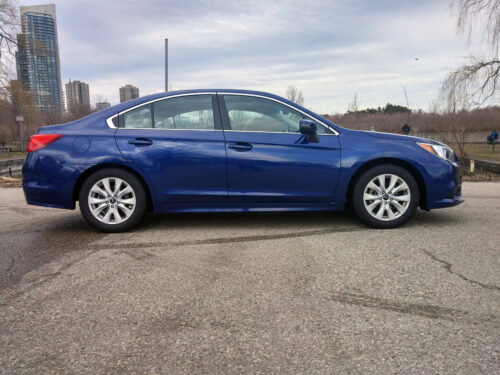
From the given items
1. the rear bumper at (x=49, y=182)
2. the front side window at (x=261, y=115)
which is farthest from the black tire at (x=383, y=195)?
the rear bumper at (x=49, y=182)

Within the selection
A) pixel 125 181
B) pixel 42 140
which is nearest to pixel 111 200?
pixel 125 181

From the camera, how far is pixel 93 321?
88.6 inches

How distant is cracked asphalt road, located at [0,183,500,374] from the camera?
186 cm

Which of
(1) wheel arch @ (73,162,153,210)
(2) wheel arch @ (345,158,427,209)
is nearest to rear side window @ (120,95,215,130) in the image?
(1) wheel arch @ (73,162,153,210)

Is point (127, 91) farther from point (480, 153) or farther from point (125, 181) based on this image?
point (125, 181)

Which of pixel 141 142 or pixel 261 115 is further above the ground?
A: pixel 261 115

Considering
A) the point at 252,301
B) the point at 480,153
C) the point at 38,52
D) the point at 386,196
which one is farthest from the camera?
the point at 38,52

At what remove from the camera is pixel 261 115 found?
4.42 metres

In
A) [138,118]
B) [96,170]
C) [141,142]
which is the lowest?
[96,170]

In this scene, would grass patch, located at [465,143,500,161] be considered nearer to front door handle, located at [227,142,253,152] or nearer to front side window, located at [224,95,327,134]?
front side window, located at [224,95,327,134]

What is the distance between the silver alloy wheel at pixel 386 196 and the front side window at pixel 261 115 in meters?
0.80

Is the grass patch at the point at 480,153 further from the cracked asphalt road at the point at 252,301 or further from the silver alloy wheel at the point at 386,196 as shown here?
the cracked asphalt road at the point at 252,301

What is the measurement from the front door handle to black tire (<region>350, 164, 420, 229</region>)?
4.04ft

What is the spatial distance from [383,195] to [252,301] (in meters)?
2.43
